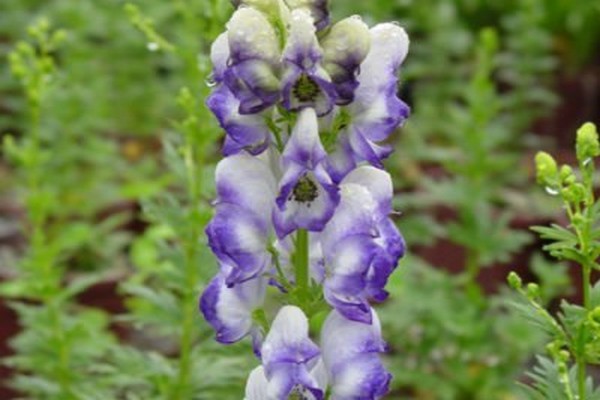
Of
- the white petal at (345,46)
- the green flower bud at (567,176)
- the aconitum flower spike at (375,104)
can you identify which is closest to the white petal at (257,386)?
the aconitum flower spike at (375,104)

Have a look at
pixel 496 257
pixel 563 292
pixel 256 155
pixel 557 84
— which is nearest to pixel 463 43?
pixel 557 84

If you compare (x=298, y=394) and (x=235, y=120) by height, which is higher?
(x=235, y=120)

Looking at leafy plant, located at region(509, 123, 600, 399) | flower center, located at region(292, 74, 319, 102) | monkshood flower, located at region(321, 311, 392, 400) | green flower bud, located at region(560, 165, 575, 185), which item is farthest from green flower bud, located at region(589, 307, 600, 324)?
flower center, located at region(292, 74, 319, 102)

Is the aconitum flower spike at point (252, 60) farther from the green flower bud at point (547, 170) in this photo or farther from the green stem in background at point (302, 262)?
the green flower bud at point (547, 170)

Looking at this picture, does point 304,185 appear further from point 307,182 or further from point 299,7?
point 299,7

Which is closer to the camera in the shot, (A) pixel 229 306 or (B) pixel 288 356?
(B) pixel 288 356

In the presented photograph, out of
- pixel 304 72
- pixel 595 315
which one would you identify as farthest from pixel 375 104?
pixel 595 315
